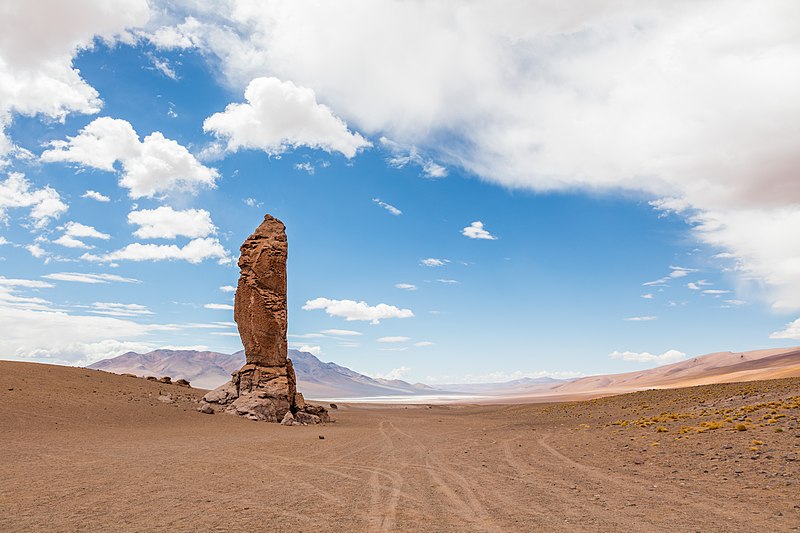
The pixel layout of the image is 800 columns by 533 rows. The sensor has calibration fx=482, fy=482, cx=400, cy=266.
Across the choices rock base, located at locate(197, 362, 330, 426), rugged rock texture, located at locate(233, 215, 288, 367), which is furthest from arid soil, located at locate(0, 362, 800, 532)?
rugged rock texture, located at locate(233, 215, 288, 367)

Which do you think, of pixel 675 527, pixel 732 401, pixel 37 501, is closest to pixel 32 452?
pixel 37 501

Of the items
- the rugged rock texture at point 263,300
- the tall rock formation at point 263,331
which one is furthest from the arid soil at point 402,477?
the rugged rock texture at point 263,300

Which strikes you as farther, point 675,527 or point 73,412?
point 73,412

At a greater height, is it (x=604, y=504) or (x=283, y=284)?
(x=283, y=284)

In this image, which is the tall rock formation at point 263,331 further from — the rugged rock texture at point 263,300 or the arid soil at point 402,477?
the arid soil at point 402,477

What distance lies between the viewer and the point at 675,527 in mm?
7965

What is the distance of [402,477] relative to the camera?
12.7 m

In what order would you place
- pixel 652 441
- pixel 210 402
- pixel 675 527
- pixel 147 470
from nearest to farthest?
pixel 675 527 → pixel 147 470 → pixel 652 441 → pixel 210 402

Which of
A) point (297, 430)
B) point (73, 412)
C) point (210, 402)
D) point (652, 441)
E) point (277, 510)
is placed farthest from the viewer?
point (210, 402)

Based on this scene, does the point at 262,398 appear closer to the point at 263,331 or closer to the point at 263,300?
the point at 263,331

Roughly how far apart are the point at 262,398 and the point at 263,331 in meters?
4.29

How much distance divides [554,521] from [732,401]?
2548 centimetres

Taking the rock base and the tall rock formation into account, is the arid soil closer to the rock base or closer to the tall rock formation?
the rock base

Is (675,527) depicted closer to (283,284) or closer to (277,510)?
(277,510)
